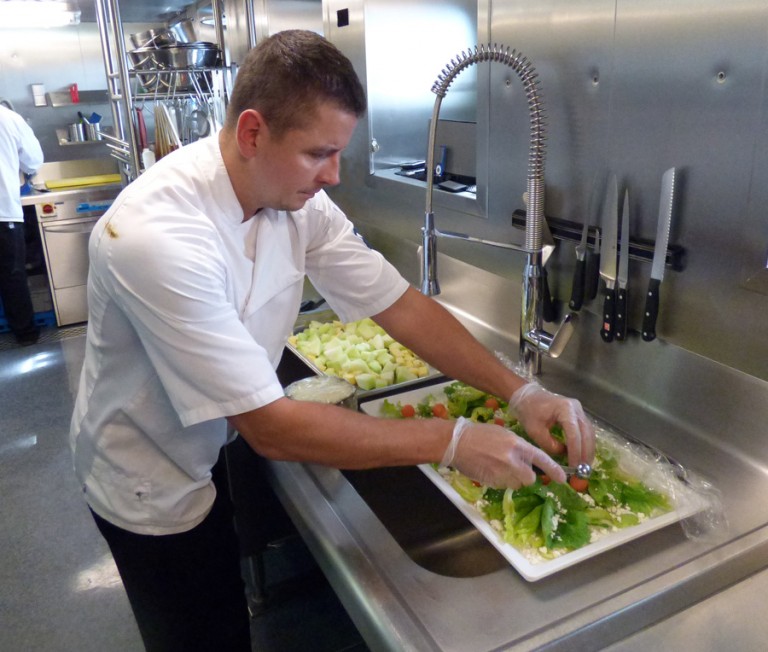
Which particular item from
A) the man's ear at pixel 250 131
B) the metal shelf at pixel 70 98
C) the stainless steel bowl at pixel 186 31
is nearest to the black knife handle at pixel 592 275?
the man's ear at pixel 250 131

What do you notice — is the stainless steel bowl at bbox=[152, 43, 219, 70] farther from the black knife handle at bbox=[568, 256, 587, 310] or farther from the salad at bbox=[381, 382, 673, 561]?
the salad at bbox=[381, 382, 673, 561]

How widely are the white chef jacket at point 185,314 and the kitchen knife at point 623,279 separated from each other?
1.32 feet

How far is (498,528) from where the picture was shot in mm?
896

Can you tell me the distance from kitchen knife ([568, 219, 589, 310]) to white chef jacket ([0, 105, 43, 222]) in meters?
3.34

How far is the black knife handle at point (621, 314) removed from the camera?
114 cm

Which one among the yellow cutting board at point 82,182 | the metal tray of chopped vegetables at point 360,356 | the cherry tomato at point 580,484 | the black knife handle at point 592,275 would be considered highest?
the black knife handle at point 592,275

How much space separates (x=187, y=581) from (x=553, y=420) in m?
0.69

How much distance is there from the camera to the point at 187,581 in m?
1.17

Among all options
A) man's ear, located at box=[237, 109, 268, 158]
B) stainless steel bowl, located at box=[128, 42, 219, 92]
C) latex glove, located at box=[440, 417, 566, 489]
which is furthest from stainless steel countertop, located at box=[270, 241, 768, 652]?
stainless steel bowl, located at box=[128, 42, 219, 92]

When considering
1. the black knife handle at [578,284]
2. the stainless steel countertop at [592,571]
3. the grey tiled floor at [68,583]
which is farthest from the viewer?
the grey tiled floor at [68,583]

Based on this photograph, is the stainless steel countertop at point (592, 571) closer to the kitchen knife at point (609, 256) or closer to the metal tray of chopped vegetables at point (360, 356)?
the kitchen knife at point (609, 256)

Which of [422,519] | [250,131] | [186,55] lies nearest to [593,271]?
[422,519]

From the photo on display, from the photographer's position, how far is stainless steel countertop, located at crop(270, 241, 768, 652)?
2.50 feet

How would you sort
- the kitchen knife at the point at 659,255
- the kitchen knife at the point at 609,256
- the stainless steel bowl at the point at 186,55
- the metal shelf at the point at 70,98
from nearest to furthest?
the kitchen knife at the point at 659,255 → the kitchen knife at the point at 609,256 → the stainless steel bowl at the point at 186,55 → the metal shelf at the point at 70,98
